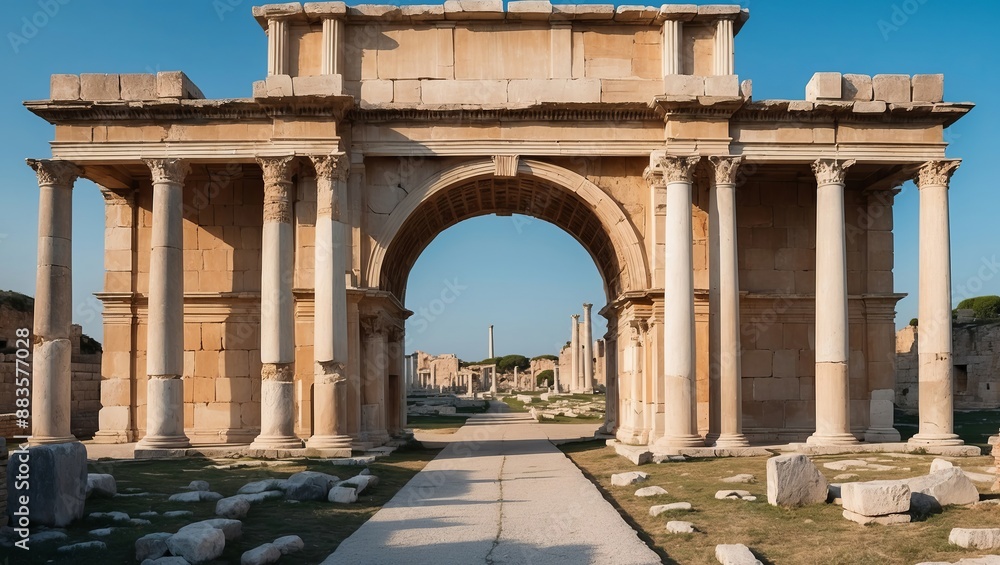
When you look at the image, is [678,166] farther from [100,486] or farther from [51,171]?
[51,171]

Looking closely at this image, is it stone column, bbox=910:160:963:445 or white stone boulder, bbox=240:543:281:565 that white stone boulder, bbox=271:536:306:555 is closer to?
white stone boulder, bbox=240:543:281:565

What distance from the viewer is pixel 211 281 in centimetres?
2248

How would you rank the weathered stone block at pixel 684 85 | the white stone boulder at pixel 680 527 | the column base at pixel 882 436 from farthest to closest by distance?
1. the column base at pixel 882 436
2. the weathered stone block at pixel 684 85
3. the white stone boulder at pixel 680 527

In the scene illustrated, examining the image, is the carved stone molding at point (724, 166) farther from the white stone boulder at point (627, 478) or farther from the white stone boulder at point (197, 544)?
the white stone boulder at point (197, 544)

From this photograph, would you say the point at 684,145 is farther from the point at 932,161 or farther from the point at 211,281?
→ the point at 211,281

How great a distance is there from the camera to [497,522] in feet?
37.8

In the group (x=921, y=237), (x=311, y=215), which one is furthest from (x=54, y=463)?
(x=921, y=237)

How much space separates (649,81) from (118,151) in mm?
11845

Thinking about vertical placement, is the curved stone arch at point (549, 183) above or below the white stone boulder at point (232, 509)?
above

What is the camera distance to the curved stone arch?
69.2ft

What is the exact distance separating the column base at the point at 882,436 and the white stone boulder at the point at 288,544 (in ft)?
51.6

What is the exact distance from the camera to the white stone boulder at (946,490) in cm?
1126

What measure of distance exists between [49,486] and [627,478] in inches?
341

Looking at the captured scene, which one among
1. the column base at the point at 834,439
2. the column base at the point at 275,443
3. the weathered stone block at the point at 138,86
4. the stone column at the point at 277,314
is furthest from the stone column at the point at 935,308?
the weathered stone block at the point at 138,86
